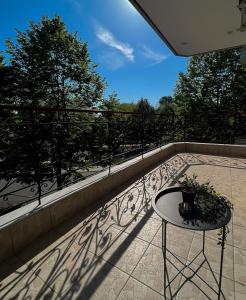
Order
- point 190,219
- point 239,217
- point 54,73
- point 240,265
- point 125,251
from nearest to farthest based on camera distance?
point 190,219 → point 240,265 → point 125,251 → point 239,217 → point 54,73

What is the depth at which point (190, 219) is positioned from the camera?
102cm

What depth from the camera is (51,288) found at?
1089 millimetres

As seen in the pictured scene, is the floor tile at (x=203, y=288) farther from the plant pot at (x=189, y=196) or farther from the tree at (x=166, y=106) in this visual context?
the tree at (x=166, y=106)

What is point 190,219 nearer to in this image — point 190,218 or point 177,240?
point 190,218

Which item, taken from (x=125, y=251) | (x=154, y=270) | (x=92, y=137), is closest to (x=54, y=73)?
(x=92, y=137)

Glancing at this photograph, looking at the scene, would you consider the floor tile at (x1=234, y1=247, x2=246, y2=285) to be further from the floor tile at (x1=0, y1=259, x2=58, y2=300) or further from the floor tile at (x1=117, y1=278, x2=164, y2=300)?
the floor tile at (x1=0, y1=259, x2=58, y2=300)

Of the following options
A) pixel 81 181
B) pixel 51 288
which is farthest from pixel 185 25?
pixel 51 288

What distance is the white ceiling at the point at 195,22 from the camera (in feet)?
7.07

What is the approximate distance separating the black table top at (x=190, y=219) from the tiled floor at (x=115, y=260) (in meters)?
0.45

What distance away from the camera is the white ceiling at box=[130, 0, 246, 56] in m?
2.16

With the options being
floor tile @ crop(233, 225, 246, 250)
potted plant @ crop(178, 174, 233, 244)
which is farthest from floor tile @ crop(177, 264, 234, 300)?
floor tile @ crop(233, 225, 246, 250)

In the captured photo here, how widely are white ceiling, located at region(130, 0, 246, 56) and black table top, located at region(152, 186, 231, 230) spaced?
7.33 ft

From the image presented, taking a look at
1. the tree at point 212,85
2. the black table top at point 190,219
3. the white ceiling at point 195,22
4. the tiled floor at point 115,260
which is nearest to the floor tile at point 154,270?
the tiled floor at point 115,260

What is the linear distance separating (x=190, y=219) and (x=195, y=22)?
286cm
